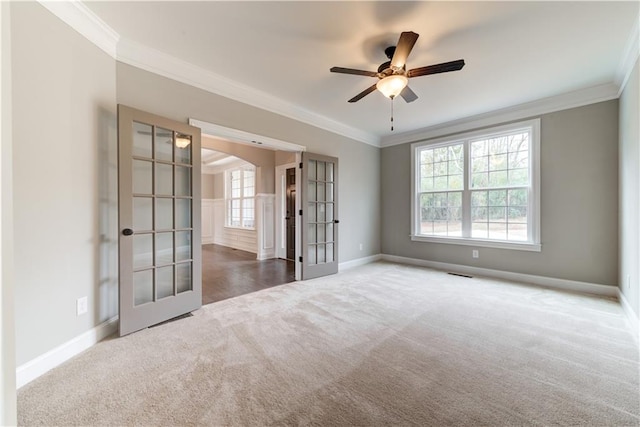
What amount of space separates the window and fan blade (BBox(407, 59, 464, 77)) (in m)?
5.63

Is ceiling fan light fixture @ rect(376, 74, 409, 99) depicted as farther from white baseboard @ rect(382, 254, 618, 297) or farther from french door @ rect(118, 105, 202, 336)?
white baseboard @ rect(382, 254, 618, 297)

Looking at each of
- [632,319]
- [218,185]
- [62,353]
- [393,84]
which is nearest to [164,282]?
[62,353]

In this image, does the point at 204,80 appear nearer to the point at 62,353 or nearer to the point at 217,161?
the point at 62,353

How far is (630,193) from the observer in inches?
109

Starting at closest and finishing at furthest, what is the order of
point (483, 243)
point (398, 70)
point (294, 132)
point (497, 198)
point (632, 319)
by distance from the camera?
point (398, 70), point (632, 319), point (294, 132), point (497, 198), point (483, 243)

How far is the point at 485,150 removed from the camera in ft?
14.5

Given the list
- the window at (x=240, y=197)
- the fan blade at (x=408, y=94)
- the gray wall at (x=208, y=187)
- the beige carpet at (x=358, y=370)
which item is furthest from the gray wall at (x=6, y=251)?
the gray wall at (x=208, y=187)

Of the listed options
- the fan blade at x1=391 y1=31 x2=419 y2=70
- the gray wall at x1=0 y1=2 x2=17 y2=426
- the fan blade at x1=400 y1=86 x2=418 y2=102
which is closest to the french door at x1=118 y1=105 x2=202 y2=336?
the gray wall at x1=0 y1=2 x2=17 y2=426

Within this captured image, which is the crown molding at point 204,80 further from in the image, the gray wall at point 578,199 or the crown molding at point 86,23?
the gray wall at point 578,199

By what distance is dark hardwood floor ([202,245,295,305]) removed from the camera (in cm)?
363

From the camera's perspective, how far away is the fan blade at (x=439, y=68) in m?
2.12

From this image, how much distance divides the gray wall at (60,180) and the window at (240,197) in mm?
4935

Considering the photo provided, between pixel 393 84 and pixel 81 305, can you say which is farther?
pixel 393 84

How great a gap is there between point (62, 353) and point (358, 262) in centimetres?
431
